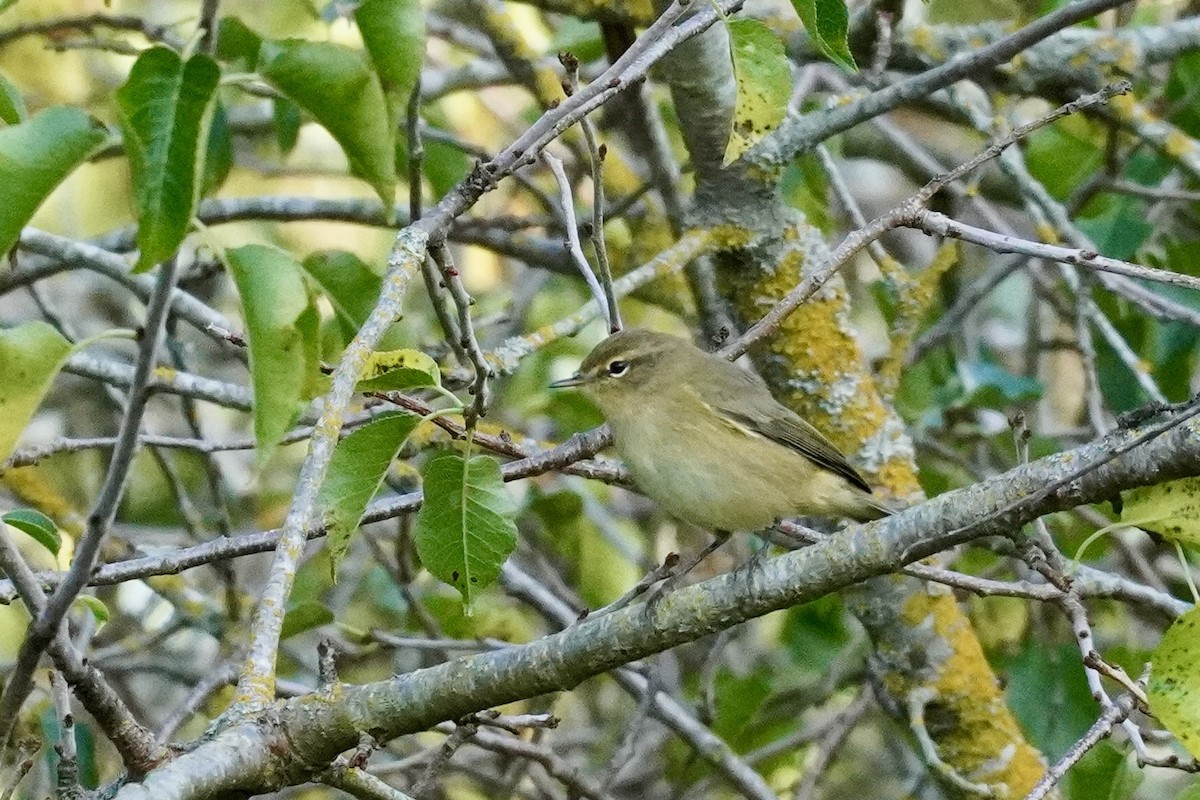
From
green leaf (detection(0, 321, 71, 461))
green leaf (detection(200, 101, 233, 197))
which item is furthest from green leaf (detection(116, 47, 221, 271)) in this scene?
green leaf (detection(200, 101, 233, 197))

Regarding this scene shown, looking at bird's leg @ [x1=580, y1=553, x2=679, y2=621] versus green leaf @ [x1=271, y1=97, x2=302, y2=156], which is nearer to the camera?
bird's leg @ [x1=580, y1=553, x2=679, y2=621]

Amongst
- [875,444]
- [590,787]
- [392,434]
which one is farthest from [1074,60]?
[392,434]

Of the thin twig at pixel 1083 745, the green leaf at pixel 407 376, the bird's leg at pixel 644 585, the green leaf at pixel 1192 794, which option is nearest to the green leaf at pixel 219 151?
the green leaf at pixel 407 376

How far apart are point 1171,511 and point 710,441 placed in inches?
71.3

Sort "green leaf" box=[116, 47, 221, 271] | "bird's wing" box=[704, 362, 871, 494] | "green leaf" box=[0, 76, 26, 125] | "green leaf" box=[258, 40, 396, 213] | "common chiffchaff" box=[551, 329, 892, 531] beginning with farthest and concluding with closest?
"bird's wing" box=[704, 362, 871, 494], "common chiffchaff" box=[551, 329, 892, 531], "green leaf" box=[0, 76, 26, 125], "green leaf" box=[258, 40, 396, 213], "green leaf" box=[116, 47, 221, 271]

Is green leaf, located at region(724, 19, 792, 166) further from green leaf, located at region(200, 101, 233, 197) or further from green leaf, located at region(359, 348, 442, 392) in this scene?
green leaf, located at region(200, 101, 233, 197)

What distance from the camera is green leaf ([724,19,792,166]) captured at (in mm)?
2559

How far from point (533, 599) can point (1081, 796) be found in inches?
66.0

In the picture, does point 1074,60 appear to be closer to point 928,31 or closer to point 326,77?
point 928,31

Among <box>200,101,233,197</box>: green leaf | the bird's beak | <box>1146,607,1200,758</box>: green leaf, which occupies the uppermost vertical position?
<box>200,101,233,197</box>: green leaf

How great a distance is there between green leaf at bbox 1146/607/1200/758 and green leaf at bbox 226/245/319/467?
1370mm

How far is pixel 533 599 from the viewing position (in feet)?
14.0

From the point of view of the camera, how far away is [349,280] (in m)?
3.41

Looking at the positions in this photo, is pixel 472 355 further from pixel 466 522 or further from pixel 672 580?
pixel 672 580
